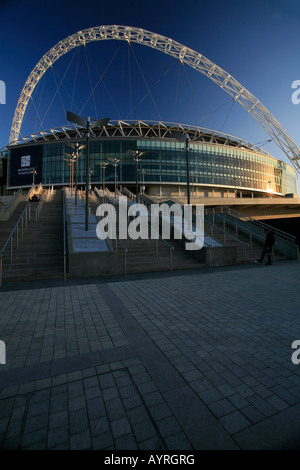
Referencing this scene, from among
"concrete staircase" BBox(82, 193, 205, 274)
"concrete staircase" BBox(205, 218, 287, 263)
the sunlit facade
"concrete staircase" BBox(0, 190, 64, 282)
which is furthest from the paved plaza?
the sunlit facade

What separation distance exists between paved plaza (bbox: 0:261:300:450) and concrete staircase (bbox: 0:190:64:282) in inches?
103

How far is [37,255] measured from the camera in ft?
33.6

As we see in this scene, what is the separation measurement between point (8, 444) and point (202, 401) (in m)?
1.99

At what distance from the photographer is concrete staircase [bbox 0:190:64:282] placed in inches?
347

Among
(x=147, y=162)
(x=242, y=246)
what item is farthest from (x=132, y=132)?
(x=242, y=246)

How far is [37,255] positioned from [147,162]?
59.1 metres

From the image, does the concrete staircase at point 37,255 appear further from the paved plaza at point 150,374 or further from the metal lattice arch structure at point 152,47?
the metal lattice arch structure at point 152,47

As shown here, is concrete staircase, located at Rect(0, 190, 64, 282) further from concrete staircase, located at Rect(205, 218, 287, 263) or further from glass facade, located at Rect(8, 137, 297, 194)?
glass facade, located at Rect(8, 137, 297, 194)

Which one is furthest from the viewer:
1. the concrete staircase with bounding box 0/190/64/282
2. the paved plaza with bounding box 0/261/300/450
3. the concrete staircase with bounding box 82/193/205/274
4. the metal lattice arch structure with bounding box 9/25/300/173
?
the metal lattice arch structure with bounding box 9/25/300/173

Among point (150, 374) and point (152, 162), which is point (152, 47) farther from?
point (150, 374)

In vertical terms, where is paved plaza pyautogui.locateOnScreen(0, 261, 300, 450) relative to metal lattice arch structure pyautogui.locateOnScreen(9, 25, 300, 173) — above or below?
below

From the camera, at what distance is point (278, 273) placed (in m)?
9.78

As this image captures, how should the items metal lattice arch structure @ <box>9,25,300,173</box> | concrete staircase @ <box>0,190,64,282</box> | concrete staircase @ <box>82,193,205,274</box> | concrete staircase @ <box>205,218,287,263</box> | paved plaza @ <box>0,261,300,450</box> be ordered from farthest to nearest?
metal lattice arch structure @ <box>9,25,300,173</box>
concrete staircase @ <box>205,218,287,263</box>
concrete staircase @ <box>82,193,205,274</box>
concrete staircase @ <box>0,190,64,282</box>
paved plaza @ <box>0,261,300,450</box>
